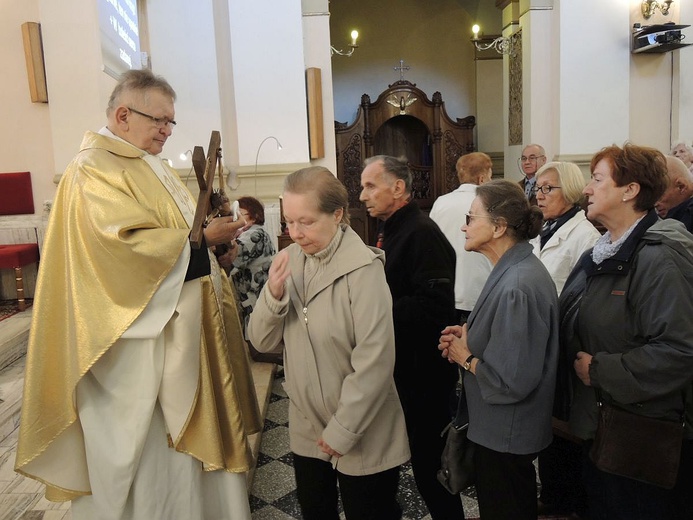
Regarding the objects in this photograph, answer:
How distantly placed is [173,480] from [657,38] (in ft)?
23.5

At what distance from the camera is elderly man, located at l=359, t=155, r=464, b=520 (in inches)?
89.0

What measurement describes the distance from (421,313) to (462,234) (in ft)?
5.89

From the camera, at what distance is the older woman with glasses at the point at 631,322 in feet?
Result: 5.96

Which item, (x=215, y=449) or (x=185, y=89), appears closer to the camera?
(x=215, y=449)

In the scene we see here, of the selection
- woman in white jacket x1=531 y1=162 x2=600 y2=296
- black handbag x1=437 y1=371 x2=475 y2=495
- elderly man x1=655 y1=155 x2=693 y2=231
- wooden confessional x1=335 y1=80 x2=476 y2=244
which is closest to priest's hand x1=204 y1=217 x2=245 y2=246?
black handbag x1=437 y1=371 x2=475 y2=495

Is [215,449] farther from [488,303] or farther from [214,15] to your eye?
[214,15]

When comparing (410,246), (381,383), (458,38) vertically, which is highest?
(458,38)

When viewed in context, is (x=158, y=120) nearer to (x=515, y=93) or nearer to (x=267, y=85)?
(x=267, y=85)

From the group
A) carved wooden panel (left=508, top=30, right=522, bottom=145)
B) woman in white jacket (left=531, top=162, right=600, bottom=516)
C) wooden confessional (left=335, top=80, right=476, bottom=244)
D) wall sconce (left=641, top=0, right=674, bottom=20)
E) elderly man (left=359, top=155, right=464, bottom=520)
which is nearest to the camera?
elderly man (left=359, top=155, right=464, bottom=520)

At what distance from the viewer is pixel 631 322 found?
1916 mm

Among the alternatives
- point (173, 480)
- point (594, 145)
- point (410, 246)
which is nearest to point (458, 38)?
point (594, 145)

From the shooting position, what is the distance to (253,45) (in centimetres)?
632

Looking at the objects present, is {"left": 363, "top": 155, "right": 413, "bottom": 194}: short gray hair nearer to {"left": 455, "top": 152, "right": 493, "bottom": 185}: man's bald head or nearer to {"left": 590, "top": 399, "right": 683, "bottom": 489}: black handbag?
{"left": 590, "top": 399, "right": 683, "bottom": 489}: black handbag

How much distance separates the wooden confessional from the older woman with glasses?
7.14 meters
